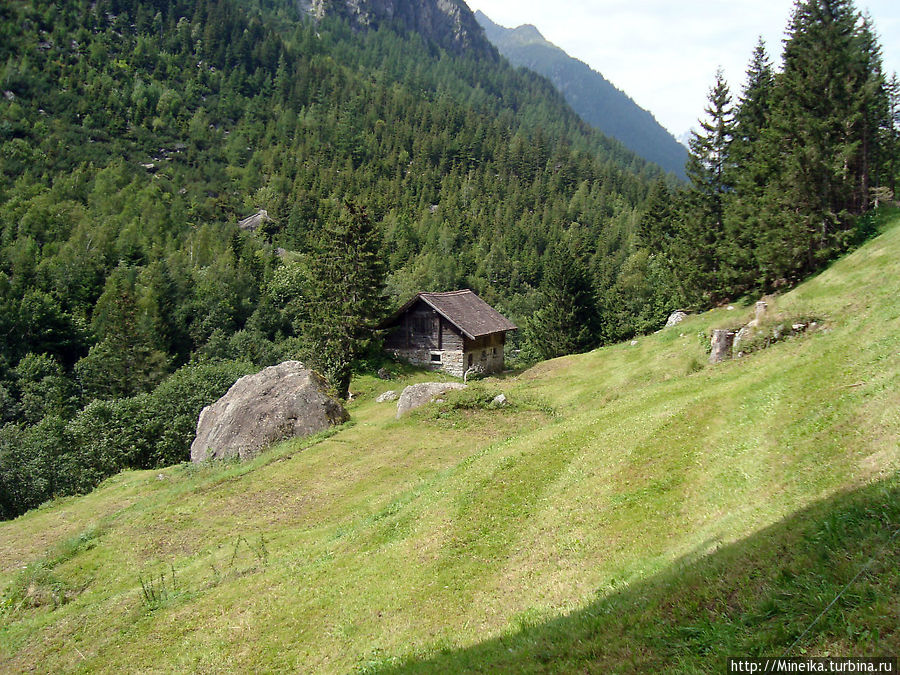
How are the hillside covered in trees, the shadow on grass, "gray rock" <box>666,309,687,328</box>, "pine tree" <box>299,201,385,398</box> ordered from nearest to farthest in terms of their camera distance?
the shadow on grass, the hillside covered in trees, "gray rock" <box>666,309,687,328</box>, "pine tree" <box>299,201,385,398</box>

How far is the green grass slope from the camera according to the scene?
6961 mm

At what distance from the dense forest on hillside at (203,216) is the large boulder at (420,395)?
15.1 metres

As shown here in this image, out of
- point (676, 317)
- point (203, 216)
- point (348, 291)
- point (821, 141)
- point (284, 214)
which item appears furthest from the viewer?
point (284, 214)

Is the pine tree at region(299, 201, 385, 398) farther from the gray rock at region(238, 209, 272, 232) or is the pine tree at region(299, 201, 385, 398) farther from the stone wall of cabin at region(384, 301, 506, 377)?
the gray rock at region(238, 209, 272, 232)

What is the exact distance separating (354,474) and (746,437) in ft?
49.8

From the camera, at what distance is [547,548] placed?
11820mm

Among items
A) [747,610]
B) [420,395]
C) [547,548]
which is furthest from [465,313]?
[747,610]

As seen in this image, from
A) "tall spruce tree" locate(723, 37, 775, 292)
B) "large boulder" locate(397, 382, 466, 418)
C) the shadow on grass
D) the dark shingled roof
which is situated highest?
"tall spruce tree" locate(723, 37, 775, 292)

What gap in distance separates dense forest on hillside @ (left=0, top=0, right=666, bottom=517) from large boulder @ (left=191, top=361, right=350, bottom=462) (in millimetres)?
11382

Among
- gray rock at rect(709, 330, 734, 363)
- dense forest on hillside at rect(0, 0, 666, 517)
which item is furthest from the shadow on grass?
dense forest on hillside at rect(0, 0, 666, 517)

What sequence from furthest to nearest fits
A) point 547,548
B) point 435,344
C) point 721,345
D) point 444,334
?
point 435,344
point 444,334
point 721,345
point 547,548

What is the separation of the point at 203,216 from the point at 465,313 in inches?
3584

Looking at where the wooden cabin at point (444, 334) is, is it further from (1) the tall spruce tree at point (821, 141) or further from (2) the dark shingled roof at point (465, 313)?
(1) the tall spruce tree at point (821, 141)

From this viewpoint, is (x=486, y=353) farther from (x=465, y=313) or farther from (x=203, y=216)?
(x=203, y=216)
